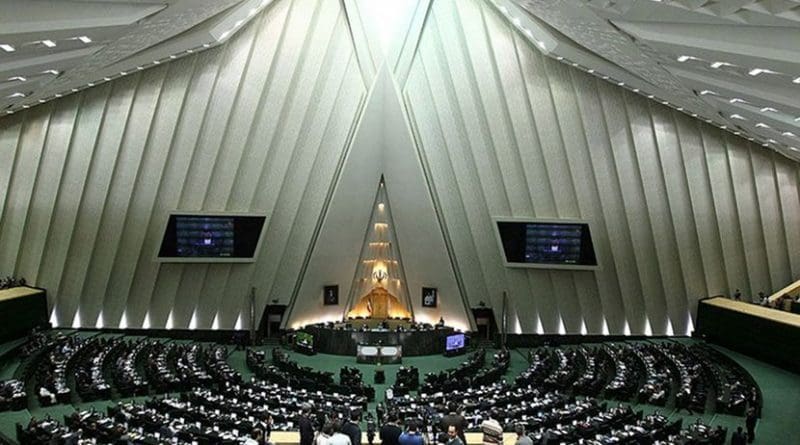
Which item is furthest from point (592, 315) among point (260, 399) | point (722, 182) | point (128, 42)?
point (128, 42)

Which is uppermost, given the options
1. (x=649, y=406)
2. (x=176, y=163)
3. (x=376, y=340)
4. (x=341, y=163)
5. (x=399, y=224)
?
(x=341, y=163)

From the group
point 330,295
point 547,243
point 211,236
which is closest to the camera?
point 211,236

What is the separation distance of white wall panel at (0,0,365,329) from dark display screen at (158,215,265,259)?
19.1 inches

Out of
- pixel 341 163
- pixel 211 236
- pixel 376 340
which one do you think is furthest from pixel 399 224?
pixel 211 236

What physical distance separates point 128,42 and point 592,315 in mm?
22352

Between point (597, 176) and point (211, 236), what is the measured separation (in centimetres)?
1572

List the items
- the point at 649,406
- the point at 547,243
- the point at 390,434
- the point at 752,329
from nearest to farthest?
1. the point at 390,434
2. the point at 649,406
3. the point at 752,329
4. the point at 547,243

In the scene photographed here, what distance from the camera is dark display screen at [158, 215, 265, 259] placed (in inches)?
1040

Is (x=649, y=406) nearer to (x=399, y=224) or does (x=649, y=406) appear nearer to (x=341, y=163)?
(x=399, y=224)

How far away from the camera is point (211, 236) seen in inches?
1059

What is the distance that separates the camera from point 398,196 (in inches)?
1169

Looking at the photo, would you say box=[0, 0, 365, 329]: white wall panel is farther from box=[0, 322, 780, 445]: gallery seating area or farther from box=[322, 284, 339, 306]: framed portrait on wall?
box=[322, 284, 339, 306]: framed portrait on wall

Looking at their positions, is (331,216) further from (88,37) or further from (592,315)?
(88,37)

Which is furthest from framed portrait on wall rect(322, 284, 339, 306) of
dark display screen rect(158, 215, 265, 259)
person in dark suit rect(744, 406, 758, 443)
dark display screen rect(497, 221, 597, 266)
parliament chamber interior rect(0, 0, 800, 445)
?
person in dark suit rect(744, 406, 758, 443)
